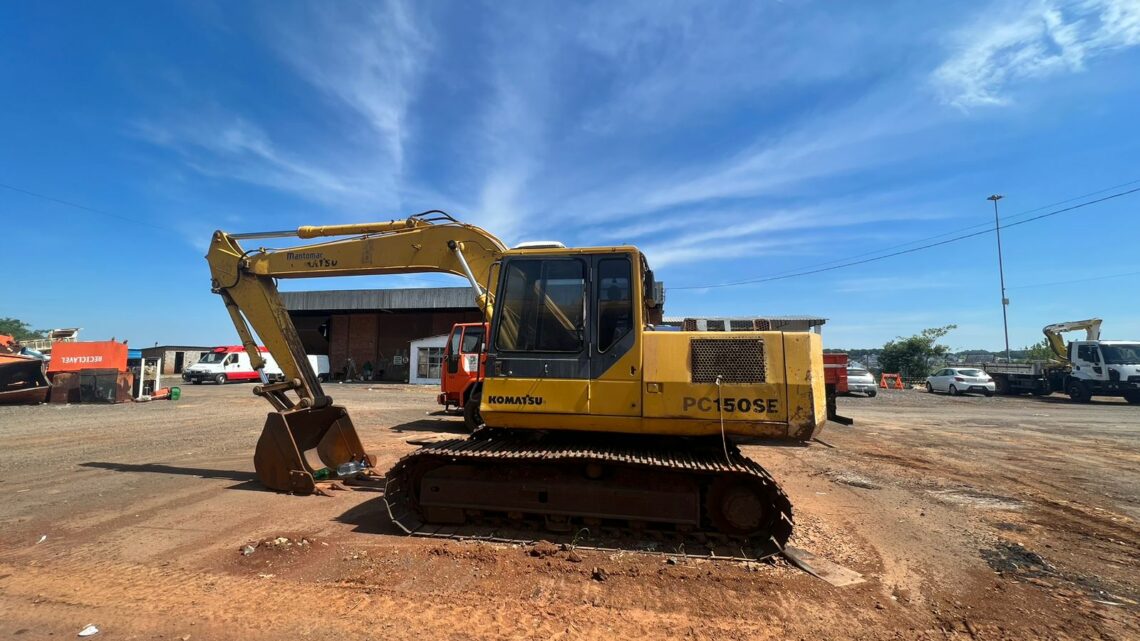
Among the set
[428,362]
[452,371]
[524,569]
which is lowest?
[524,569]

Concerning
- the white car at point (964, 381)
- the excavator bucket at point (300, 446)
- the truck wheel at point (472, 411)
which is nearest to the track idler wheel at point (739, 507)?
the excavator bucket at point (300, 446)

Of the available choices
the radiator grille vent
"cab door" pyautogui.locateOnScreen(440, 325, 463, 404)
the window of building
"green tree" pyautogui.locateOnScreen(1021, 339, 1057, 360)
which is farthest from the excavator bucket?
"green tree" pyautogui.locateOnScreen(1021, 339, 1057, 360)

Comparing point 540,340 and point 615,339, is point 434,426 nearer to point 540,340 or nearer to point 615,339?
point 540,340

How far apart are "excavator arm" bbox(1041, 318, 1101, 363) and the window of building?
109 feet

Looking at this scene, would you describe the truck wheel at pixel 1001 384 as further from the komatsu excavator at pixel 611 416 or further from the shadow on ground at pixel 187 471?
the shadow on ground at pixel 187 471

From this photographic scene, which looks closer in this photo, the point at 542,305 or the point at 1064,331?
the point at 542,305

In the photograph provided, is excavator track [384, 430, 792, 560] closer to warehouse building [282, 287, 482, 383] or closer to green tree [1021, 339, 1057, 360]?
warehouse building [282, 287, 482, 383]

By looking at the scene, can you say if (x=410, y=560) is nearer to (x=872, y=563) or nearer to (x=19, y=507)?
(x=872, y=563)

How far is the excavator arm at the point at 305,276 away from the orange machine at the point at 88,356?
16598 millimetres

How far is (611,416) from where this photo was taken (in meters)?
4.87

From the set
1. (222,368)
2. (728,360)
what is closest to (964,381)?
(728,360)

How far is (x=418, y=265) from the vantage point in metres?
6.80

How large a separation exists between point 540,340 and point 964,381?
104 feet

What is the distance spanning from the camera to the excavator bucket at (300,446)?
6598 millimetres
